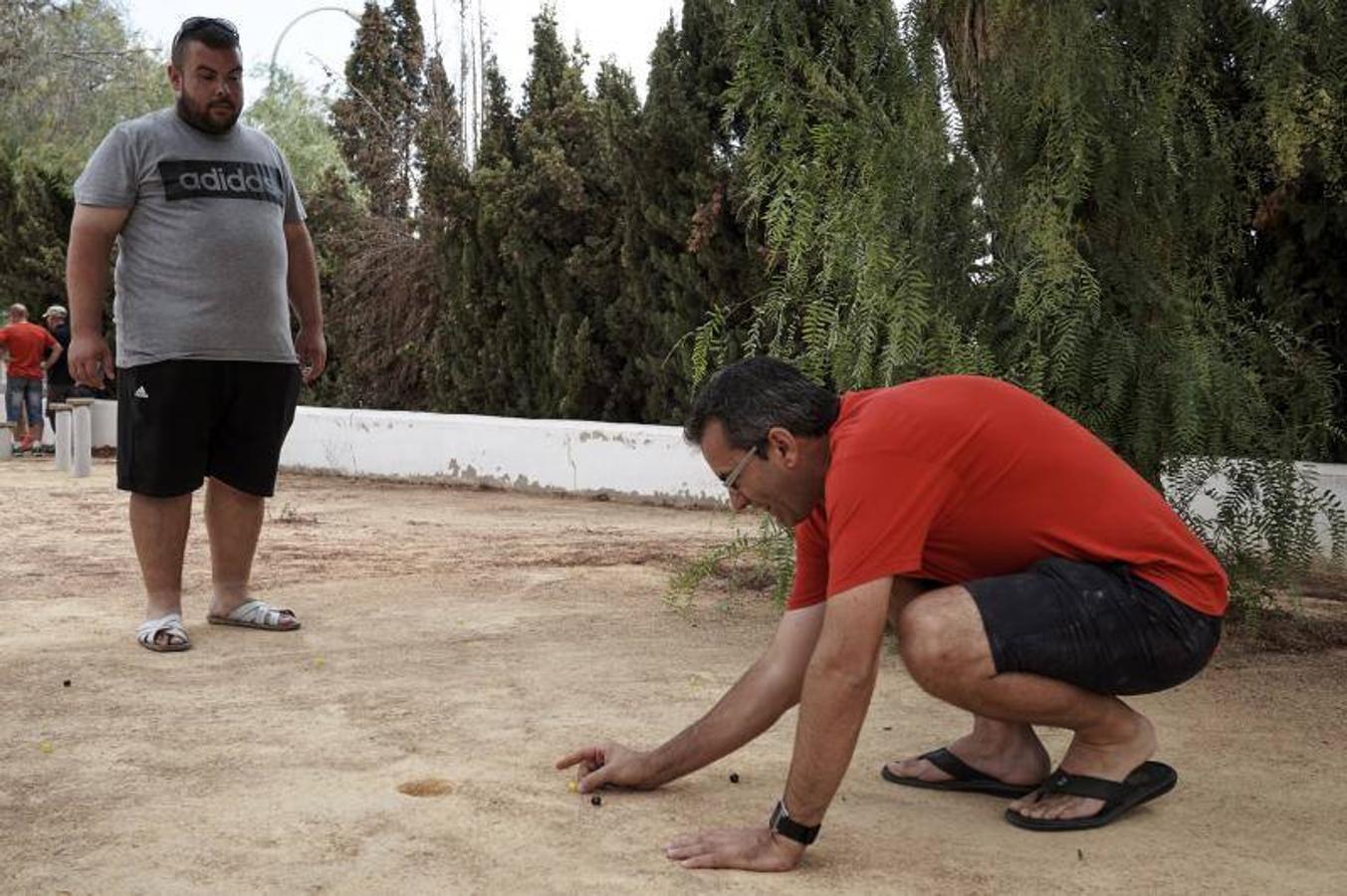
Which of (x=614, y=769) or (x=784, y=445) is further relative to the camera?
(x=614, y=769)

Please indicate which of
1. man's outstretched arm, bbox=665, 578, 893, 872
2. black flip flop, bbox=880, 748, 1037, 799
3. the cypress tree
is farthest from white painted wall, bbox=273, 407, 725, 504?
man's outstretched arm, bbox=665, 578, 893, 872

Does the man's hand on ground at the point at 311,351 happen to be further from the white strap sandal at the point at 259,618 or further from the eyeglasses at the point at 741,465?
the eyeglasses at the point at 741,465

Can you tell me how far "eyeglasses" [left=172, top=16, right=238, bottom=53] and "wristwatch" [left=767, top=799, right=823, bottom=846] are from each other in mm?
3416

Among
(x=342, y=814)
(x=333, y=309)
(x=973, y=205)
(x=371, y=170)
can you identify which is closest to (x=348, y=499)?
(x=333, y=309)

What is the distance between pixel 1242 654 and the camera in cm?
522

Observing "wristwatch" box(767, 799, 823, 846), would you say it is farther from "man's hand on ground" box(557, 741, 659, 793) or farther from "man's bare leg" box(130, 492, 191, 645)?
"man's bare leg" box(130, 492, 191, 645)

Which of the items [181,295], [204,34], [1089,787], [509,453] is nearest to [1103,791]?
[1089,787]

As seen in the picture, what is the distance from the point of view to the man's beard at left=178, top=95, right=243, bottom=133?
5.12 meters

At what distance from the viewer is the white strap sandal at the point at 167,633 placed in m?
5.11

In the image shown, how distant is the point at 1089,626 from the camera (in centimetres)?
310

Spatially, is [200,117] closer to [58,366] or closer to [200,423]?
[200,423]

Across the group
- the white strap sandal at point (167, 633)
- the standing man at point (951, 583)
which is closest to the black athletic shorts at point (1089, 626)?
the standing man at point (951, 583)

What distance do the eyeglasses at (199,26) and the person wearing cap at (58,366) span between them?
11.5 metres

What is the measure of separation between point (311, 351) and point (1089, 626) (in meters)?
3.52
